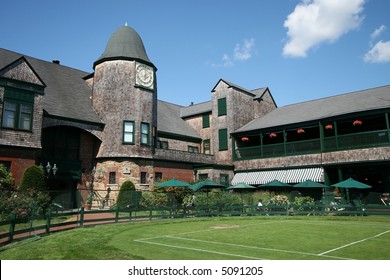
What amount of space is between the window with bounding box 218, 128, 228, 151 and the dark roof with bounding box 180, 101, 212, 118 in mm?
3873

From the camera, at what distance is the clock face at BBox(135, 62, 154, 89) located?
31125 mm

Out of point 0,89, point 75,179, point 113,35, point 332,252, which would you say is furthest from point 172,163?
point 332,252

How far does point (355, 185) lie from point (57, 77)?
27200 millimetres

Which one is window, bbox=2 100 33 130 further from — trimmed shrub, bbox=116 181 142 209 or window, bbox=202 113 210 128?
window, bbox=202 113 210 128

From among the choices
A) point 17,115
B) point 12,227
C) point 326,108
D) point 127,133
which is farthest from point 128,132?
point 326,108

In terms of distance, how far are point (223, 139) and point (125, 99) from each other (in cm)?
1263

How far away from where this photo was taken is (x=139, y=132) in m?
30.5

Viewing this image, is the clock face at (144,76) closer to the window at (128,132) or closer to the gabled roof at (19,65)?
the window at (128,132)

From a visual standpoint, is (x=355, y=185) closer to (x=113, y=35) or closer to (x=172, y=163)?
(x=172, y=163)

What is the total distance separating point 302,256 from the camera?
967 centimetres

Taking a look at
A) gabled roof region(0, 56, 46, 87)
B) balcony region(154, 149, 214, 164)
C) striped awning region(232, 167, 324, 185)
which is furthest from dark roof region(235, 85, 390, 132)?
gabled roof region(0, 56, 46, 87)

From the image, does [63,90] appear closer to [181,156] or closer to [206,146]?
[181,156]

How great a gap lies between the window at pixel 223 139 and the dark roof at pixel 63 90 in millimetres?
13851
